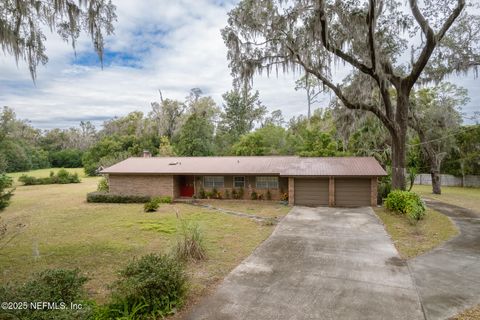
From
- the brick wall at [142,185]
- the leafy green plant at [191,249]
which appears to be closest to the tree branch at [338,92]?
the leafy green plant at [191,249]

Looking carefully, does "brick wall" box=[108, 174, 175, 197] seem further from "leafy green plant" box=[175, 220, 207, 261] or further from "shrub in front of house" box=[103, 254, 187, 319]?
"shrub in front of house" box=[103, 254, 187, 319]

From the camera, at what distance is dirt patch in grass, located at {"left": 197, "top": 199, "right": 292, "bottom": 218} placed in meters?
15.7

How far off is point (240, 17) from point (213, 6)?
149 centimetres

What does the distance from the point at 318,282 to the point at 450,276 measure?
10.5 feet

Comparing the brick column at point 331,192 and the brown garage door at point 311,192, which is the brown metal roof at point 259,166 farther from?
the brown garage door at point 311,192

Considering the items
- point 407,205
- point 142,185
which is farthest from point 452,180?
point 142,185

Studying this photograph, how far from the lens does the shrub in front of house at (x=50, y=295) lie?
167 inches

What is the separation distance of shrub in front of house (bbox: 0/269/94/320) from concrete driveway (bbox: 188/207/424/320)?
2.00m

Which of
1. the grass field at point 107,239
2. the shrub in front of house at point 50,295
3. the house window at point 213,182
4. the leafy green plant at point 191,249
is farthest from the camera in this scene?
the house window at point 213,182

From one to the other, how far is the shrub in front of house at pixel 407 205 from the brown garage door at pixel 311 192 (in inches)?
139

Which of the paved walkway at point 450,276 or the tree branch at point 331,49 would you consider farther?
the tree branch at point 331,49

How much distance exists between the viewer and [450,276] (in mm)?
7168

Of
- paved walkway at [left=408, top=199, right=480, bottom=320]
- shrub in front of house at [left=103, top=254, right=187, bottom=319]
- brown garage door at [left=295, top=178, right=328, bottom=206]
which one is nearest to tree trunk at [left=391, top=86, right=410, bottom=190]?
brown garage door at [left=295, top=178, right=328, bottom=206]

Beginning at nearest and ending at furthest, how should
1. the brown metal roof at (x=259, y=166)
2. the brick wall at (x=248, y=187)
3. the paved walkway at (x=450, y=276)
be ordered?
the paved walkway at (x=450, y=276)
the brown metal roof at (x=259, y=166)
the brick wall at (x=248, y=187)
